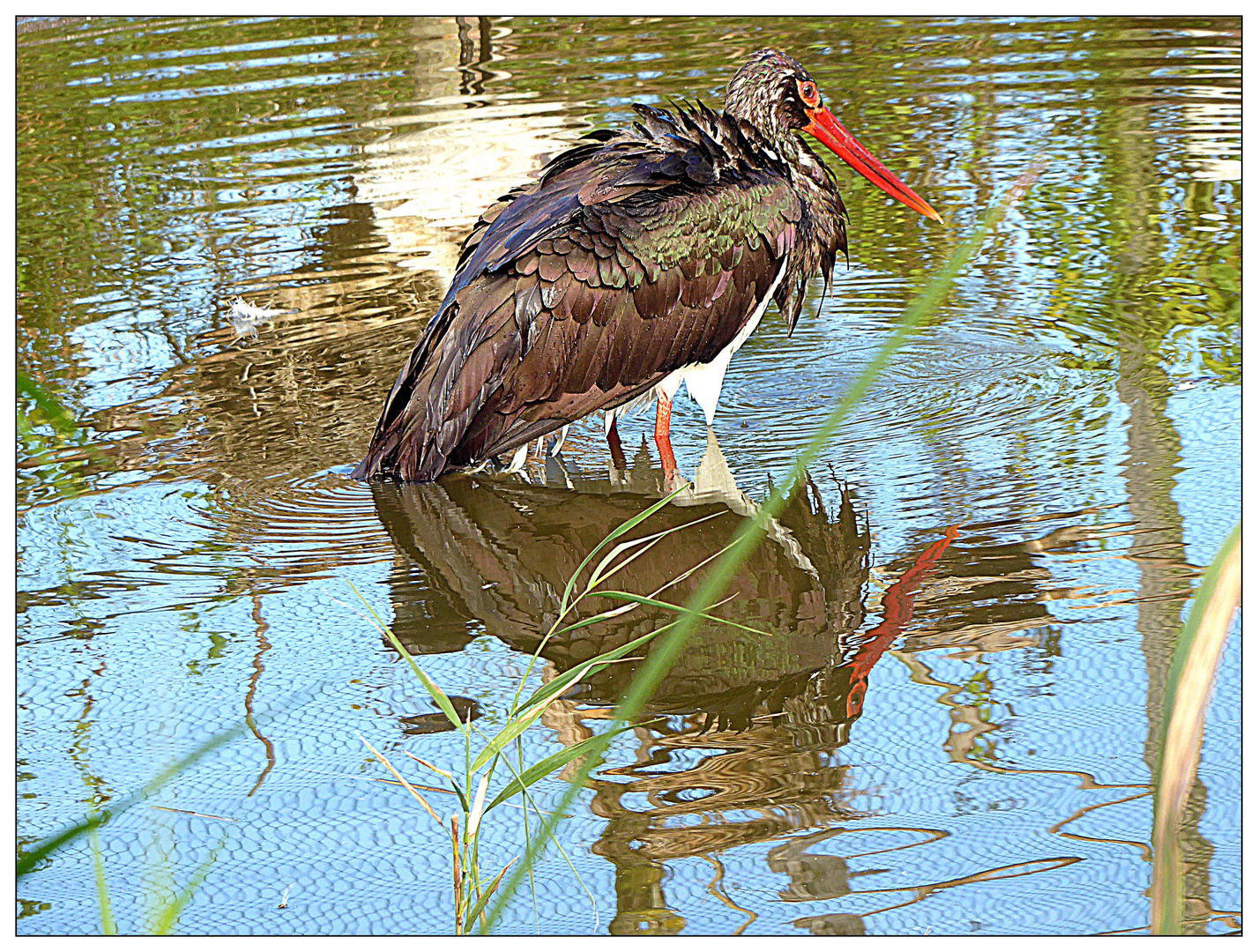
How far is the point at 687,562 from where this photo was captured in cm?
421

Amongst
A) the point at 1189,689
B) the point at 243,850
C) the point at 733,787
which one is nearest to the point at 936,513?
the point at 733,787

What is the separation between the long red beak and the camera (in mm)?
5484

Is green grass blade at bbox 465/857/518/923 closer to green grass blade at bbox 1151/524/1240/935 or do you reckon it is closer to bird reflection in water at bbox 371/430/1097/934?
bird reflection in water at bbox 371/430/1097/934

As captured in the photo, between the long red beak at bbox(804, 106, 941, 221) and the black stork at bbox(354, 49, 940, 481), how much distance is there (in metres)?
0.57

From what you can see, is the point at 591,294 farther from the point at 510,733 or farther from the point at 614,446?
the point at 510,733

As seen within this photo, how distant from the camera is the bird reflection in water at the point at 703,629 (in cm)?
290

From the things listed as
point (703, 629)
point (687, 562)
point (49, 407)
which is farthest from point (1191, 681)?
point (687, 562)

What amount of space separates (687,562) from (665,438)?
0.79m

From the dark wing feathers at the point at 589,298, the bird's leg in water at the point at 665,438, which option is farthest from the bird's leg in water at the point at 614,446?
the dark wing feathers at the point at 589,298

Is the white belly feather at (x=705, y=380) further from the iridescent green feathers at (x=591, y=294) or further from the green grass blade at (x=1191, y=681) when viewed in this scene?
the green grass blade at (x=1191, y=681)

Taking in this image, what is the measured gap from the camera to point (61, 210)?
8125mm

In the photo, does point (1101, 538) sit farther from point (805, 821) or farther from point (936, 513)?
point (805, 821)

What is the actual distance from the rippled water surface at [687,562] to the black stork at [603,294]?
246 millimetres
